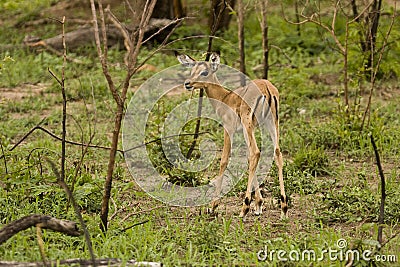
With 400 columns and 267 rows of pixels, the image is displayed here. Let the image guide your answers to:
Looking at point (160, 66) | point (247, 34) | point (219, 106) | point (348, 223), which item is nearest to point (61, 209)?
point (219, 106)

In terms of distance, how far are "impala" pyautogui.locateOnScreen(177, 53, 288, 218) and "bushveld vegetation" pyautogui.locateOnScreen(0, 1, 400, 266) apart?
9.6 inches

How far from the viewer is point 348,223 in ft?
17.5

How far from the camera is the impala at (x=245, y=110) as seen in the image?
5.46m

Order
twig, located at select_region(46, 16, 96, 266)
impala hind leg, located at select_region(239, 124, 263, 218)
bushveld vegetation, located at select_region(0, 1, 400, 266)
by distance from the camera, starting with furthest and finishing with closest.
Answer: impala hind leg, located at select_region(239, 124, 263, 218) → bushveld vegetation, located at select_region(0, 1, 400, 266) → twig, located at select_region(46, 16, 96, 266)

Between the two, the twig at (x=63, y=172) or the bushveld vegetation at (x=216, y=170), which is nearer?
the twig at (x=63, y=172)

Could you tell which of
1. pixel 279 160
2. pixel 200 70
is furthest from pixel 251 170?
pixel 200 70

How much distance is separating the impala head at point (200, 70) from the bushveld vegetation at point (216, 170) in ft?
1.27

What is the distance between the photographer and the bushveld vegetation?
4605mm

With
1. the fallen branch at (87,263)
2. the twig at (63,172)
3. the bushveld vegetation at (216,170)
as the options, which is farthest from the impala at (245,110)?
the fallen branch at (87,263)

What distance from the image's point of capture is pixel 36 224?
419cm

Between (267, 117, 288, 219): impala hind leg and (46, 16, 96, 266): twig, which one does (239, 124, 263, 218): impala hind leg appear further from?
(46, 16, 96, 266): twig

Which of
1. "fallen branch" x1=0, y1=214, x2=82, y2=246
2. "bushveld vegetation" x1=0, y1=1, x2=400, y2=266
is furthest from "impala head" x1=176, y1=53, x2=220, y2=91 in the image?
"fallen branch" x1=0, y1=214, x2=82, y2=246

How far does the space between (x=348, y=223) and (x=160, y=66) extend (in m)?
6.39

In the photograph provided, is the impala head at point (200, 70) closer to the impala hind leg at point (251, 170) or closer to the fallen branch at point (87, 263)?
the impala hind leg at point (251, 170)
